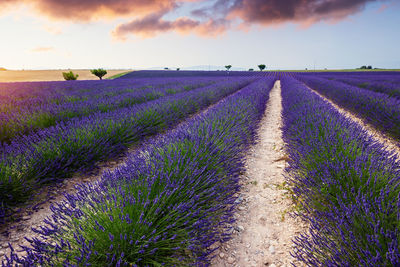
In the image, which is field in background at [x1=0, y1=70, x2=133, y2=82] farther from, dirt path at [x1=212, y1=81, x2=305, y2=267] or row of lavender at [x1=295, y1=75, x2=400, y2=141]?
row of lavender at [x1=295, y1=75, x2=400, y2=141]

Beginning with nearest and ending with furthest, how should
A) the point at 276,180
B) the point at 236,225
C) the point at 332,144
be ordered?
the point at 236,225 → the point at 332,144 → the point at 276,180

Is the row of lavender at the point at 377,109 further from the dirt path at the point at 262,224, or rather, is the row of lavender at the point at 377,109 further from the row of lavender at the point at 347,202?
the dirt path at the point at 262,224

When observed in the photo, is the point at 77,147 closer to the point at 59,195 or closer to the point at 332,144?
the point at 59,195

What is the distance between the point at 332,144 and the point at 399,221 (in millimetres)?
1287

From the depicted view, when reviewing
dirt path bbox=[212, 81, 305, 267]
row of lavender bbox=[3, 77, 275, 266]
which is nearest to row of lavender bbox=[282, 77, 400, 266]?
dirt path bbox=[212, 81, 305, 267]

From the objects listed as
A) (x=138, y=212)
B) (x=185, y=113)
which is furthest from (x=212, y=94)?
(x=138, y=212)

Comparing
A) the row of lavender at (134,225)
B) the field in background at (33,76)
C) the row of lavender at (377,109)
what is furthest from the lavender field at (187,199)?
the field in background at (33,76)

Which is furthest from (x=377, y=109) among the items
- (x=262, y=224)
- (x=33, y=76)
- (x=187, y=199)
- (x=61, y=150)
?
(x=33, y=76)

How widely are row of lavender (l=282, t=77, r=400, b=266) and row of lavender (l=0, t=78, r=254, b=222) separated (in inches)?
108

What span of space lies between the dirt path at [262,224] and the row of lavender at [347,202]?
13cm

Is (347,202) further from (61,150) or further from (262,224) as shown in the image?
(61,150)

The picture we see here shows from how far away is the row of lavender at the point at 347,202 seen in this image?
43.8 inches

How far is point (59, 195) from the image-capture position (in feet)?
7.98

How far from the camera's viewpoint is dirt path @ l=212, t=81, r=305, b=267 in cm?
154
